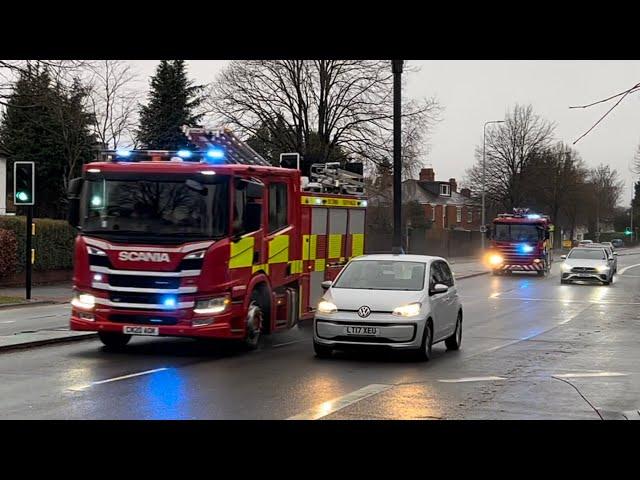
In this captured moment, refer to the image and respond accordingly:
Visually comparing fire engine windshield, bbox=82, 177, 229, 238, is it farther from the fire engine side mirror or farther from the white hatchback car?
the white hatchback car

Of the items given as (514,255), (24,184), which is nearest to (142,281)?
(24,184)

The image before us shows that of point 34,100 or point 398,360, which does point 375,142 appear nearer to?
point 34,100

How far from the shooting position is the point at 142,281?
42.9 feet

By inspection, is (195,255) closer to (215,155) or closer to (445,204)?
(215,155)

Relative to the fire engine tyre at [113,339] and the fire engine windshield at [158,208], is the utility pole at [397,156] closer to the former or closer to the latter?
the fire engine tyre at [113,339]

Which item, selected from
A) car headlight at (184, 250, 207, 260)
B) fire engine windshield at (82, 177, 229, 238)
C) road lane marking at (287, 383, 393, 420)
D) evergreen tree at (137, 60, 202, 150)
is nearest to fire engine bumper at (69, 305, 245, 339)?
car headlight at (184, 250, 207, 260)

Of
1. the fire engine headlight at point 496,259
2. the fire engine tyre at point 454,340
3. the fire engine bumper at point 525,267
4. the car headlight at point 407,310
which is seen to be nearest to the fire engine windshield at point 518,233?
the fire engine headlight at point 496,259

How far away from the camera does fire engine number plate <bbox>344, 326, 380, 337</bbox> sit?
1279cm

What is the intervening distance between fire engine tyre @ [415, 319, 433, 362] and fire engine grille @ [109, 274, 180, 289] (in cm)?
361

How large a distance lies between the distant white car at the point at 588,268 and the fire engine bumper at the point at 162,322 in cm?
2685

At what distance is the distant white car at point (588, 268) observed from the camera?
37.3 metres

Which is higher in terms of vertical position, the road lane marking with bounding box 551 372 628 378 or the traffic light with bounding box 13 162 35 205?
the traffic light with bounding box 13 162 35 205
